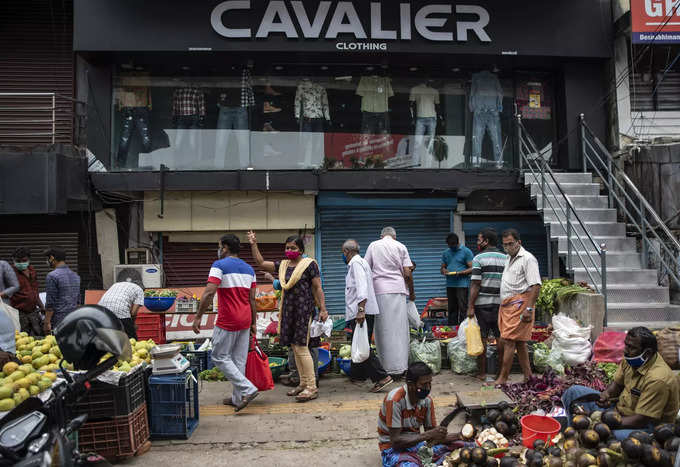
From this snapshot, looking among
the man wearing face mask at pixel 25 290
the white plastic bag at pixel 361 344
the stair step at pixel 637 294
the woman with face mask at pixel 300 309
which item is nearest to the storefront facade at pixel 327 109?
the man wearing face mask at pixel 25 290

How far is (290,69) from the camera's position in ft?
39.0

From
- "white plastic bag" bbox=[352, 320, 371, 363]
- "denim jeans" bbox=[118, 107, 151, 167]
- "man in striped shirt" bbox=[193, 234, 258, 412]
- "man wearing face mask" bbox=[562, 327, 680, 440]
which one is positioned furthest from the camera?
"denim jeans" bbox=[118, 107, 151, 167]

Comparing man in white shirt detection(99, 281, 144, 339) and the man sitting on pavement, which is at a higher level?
man in white shirt detection(99, 281, 144, 339)

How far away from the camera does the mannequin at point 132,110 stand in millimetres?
11273

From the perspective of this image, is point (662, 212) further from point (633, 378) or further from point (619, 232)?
point (633, 378)

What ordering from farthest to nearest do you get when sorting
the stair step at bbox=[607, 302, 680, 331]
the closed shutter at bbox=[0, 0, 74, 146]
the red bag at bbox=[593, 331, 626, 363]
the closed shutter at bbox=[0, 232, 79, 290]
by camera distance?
the closed shutter at bbox=[0, 0, 74, 146], the closed shutter at bbox=[0, 232, 79, 290], the stair step at bbox=[607, 302, 680, 331], the red bag at bbox=[593, 331, 626, 363]

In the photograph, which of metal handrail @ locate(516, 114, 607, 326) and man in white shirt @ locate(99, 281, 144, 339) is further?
metal handrail @ locate(516, 114, 607, 326)

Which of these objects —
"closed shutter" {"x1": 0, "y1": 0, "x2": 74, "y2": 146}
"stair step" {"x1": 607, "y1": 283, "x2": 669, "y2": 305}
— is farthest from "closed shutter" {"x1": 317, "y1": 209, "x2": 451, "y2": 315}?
"closed shutter" {"x1": 0, "y1": 0, "x2": 74, "y2": 146}

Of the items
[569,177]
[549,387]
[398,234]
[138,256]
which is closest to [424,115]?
[398,234]

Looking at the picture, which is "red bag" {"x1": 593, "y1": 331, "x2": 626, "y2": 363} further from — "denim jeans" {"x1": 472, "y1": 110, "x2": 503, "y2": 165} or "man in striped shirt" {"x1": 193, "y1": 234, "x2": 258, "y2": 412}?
"denim jeans" {"x1": 472, "y1": 110, "x2": 503, "y2": 165}

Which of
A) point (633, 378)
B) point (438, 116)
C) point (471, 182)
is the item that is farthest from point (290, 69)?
point (633, 378)

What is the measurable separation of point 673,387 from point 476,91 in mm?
8828

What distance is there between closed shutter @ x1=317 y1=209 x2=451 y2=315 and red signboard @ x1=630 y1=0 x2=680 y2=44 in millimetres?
5022

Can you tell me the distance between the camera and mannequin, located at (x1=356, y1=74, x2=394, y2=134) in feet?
38.7
